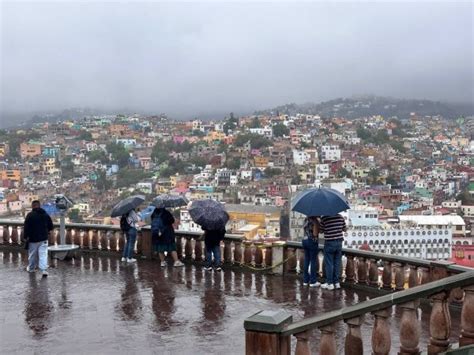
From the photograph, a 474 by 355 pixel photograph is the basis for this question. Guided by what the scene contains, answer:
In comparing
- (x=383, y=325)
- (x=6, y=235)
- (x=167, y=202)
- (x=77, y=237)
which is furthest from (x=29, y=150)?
(x=383, y=325)

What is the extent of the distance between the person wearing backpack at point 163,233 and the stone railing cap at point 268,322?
19.3ft

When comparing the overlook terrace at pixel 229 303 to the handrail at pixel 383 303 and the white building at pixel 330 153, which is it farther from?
the white building at pixel 330 153

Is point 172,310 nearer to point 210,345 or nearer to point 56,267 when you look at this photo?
point 210,345

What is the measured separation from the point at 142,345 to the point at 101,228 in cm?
598

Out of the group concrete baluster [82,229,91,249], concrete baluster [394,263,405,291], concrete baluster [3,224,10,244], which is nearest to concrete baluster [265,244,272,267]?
concrete baluster [394,263,405,291]

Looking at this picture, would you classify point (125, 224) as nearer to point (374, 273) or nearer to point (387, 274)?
point (374, 273)

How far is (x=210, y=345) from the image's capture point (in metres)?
6.50

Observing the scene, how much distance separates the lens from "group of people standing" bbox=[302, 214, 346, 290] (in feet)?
28.2

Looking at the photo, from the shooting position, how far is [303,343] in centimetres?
481

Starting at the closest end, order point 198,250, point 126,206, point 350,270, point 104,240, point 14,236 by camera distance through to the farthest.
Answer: point 350,270
point 126,206
point 198,250
point 104,240
point 14,236

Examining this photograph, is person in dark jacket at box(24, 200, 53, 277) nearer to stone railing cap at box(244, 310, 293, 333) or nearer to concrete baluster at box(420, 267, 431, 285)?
concrete baluster at box(420, 267, 431, 285)

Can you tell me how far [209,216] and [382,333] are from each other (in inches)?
213

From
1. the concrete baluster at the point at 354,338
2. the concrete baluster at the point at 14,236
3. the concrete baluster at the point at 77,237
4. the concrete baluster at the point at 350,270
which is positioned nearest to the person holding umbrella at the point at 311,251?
the concrete baluster at the point at 350,270

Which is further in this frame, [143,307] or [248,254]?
[248,254]
